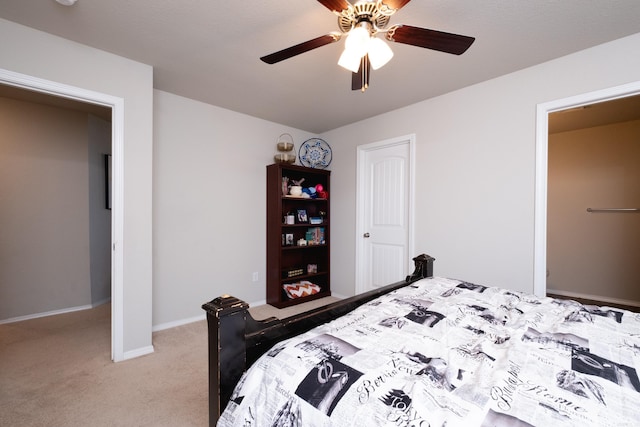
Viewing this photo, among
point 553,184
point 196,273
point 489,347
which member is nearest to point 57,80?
point 196,273

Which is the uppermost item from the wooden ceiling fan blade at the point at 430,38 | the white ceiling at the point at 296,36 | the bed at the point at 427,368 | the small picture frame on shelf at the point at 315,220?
the white ceiling at the point at 296,36

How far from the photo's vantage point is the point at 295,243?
150 inches

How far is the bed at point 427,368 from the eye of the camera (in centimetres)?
69

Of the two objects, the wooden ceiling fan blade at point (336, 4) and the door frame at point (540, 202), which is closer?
the wooden ceiling fan blade at point (336, 4)

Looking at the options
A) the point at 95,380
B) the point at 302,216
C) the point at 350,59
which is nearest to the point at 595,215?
the point at 302,216

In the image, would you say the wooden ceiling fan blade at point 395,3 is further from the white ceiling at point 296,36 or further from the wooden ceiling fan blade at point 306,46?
the white ceiling at point 296,36

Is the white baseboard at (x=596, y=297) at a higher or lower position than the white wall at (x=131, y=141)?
lower

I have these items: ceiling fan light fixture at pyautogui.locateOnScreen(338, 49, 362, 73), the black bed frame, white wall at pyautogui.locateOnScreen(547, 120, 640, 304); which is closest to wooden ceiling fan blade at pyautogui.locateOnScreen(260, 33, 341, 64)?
ceiling fan light fixture at pyautogui.locateOnScreen(338, 49, 362, 73)

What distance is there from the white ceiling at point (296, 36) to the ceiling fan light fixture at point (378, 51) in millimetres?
474

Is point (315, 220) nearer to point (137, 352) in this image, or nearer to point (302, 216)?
point (302, 216)

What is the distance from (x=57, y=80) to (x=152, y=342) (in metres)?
2.21

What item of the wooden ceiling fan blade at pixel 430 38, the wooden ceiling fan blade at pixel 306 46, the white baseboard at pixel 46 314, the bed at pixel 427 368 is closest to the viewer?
the bed at pixel 427 368

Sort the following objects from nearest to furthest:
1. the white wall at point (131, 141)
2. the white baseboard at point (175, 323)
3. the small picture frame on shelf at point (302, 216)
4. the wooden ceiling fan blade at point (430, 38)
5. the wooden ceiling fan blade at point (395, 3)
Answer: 1. the wooden ceiling fan blade at point (395, 3)
2. the wooden ceiling fan blade at point (430, 38)
3. the white wall at point (131, 141)
4. the white baseboard at point (175, 323)
5. the small picture frame on shelf at point (302, 216)

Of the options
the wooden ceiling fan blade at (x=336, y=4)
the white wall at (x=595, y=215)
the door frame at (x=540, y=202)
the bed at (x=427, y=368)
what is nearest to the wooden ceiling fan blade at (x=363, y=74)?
the wooden ceiling fan blade at (x=336, y=4)
